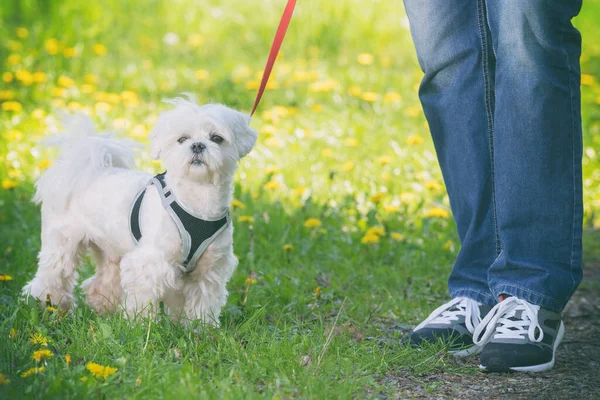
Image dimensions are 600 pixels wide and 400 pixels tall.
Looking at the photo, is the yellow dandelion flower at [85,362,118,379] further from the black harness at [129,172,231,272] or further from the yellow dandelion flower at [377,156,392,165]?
the yellow dandelion flower at [377,156,392,165]

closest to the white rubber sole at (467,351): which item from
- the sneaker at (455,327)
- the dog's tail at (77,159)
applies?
the sneaker at (455,327)

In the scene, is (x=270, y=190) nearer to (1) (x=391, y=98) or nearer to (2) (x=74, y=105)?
(1) (x=391, y=98)

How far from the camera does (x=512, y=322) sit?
8.88 ft

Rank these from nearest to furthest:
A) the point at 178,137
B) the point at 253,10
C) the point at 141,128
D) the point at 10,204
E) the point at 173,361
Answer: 1. the point at 173,361
2. the point at 178,137
3. the point at 10,204
4. the point at 141,128
5. the point at 253,10

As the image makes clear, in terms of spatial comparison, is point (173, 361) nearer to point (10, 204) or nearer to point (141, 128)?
point (10, 204)

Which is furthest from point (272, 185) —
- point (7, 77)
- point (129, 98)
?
point (7, 77)

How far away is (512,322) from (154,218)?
52.1 inches

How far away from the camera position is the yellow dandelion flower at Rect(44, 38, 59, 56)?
689 cm

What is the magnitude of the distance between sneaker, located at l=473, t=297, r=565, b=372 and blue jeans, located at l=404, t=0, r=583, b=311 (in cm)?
4

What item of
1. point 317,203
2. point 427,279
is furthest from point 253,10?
point 427,279

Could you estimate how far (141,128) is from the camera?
5.30 metres

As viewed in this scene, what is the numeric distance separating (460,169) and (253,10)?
20.5ft

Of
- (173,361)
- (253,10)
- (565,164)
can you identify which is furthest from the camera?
(253,10)

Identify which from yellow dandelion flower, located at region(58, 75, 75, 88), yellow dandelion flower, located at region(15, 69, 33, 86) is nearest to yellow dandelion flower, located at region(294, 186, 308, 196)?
yellow dandelion flower, located at region(58, 75, 75, 88)
